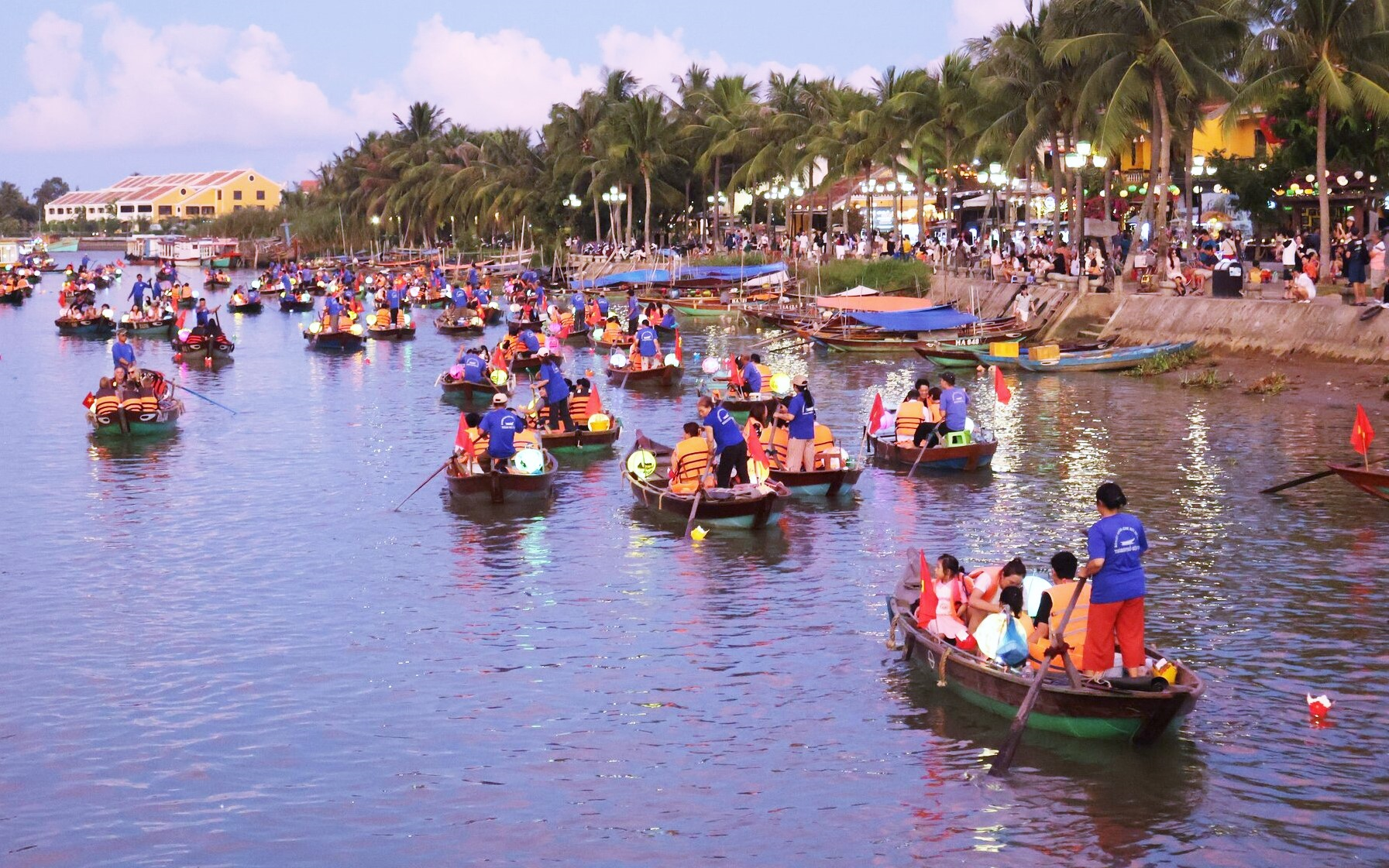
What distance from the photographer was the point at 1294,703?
16.1m

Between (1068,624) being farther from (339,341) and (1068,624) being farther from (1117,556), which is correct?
(339,341)

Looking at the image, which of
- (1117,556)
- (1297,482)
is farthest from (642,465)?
(1117,556)

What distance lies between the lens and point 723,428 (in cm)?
2319

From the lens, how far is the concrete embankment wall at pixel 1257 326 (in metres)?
38.3

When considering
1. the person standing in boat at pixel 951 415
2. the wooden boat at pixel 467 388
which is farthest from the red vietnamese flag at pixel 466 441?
the wooden boat at pixel 467 388

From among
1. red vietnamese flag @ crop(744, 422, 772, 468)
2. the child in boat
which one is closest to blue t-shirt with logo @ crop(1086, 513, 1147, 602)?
the child in boat

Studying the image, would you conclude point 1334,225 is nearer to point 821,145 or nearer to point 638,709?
point 821,145

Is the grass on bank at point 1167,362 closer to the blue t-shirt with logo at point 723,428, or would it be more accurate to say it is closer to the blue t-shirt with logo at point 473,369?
the blue t-shirt with logo at point 473,369

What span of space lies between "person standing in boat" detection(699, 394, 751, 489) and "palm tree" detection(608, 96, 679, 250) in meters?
66.7

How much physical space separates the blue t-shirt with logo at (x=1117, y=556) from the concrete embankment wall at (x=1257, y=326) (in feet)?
86.8

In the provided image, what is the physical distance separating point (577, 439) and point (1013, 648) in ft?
55.7

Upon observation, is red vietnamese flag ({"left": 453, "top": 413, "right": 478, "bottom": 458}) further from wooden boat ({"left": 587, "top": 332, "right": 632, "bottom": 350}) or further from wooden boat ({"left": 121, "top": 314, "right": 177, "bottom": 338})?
wooden boat ({"left": 121, "top": 314, "right": 177, "bottom": 338})

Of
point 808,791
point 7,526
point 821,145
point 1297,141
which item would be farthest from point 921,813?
point 821,145

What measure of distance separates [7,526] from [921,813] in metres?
18.5
